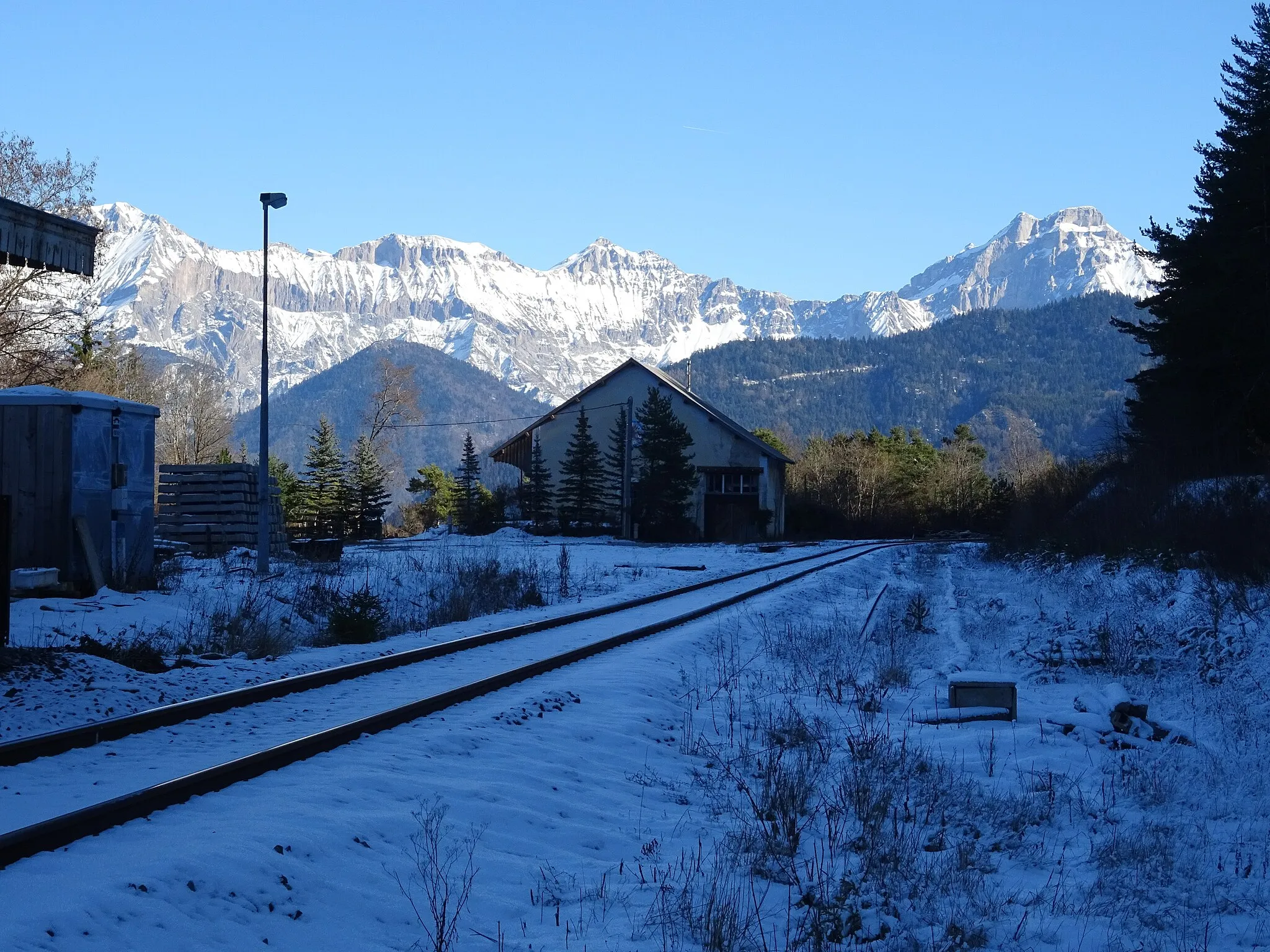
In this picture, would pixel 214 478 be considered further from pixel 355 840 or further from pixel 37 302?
pixel 355 840

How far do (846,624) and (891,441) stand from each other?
90381 mm

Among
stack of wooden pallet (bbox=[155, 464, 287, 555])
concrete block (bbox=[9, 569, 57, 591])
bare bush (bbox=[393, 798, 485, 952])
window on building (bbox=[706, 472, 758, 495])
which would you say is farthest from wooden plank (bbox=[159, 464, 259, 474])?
window on building (bbox=[706, 472, 758, 495])

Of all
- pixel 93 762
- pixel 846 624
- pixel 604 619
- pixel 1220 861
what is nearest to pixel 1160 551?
pixel 846 624

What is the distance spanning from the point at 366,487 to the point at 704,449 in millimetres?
21775

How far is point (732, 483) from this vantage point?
62.8m

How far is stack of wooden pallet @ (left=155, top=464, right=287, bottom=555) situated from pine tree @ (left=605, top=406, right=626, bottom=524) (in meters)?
29.9

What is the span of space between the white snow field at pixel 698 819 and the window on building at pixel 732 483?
49.6 meters

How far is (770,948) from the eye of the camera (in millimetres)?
4945

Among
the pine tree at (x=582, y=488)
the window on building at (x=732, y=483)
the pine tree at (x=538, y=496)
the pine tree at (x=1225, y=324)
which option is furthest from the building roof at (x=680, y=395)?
the pine tree at (x=1225, y=324)

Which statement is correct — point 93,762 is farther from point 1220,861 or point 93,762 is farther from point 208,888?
point 1220,861

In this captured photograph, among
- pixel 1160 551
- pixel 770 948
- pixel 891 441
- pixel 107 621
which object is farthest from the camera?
pixel 891 441

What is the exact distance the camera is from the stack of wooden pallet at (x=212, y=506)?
29594mm

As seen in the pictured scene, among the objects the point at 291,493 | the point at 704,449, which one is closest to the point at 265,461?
the point at 704,449

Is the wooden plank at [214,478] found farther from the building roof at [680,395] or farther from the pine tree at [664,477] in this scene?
the building roof at [680,395]
